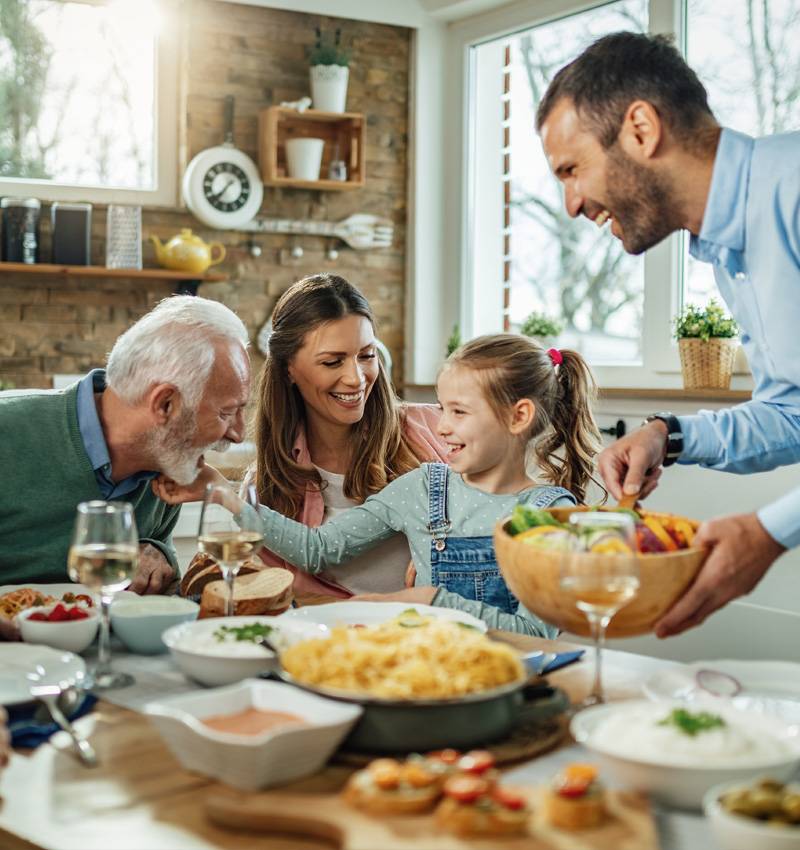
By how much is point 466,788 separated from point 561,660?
581mm

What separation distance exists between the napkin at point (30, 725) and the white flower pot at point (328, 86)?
3.87 m

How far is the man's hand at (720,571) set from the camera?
52.4 inches

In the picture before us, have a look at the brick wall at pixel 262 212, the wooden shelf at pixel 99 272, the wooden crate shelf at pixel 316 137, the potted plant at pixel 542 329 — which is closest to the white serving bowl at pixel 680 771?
the potted plant at pixel 542 329

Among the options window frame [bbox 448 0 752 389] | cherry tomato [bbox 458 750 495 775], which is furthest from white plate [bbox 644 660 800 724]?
window frame [bbox 448 0 752 389]

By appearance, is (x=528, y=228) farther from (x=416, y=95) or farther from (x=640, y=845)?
(x=640, y=845)

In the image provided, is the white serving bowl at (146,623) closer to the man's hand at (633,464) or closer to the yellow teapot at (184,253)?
the man's hand at (633,464)

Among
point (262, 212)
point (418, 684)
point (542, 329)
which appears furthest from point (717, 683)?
point (262, 212)

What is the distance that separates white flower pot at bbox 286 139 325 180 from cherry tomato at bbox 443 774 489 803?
4086 millimetres

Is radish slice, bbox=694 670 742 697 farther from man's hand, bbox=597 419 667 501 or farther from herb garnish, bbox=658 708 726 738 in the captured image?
man's hand, bbox=597 419 667 501

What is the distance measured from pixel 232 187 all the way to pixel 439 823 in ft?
13.3

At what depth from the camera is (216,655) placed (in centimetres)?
131

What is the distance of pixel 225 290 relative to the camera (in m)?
4.81

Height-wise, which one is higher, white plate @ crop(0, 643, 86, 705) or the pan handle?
the pan handle

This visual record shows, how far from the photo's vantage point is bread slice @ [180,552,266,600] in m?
1.89
